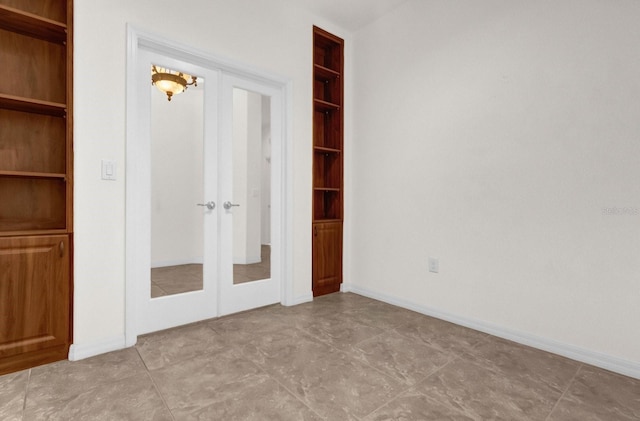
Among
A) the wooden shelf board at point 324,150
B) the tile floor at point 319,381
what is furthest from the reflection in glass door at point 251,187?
the tile floor at point 319,381

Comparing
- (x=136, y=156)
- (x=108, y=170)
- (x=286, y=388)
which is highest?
(x=136, y=156)

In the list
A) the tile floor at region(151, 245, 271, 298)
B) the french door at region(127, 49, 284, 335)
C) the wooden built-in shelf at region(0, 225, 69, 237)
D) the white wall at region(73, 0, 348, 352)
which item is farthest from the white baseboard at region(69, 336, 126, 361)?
the wooden built-in shelf at region(0, 225, 69, 237)

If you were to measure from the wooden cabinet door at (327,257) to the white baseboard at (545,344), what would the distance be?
0.75 meters

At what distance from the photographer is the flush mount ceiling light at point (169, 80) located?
8.09 feet

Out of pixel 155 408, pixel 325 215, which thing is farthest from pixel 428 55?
pixel 155 408

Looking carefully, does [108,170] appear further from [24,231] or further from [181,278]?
[181,278]

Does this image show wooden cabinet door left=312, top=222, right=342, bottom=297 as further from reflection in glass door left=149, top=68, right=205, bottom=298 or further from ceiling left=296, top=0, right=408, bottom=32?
ceiling left=296, top=0, right=408, bottom=32

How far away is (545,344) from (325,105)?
2.81 metres

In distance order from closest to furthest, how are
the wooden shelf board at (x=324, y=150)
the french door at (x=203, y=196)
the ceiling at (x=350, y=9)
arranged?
the french door at (x=203, y=196)
the ceiling at (x=350, y=9)
the wooden shelf board at (x=324, y=150)

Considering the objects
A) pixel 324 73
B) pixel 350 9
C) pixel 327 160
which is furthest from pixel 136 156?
pixel 350 9

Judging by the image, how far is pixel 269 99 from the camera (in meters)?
3.12

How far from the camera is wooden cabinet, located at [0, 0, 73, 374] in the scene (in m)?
1.90

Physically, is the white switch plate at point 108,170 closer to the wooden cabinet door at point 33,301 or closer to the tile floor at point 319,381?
the wooden cabinet door at point 33,301

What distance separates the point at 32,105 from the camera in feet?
6.41
